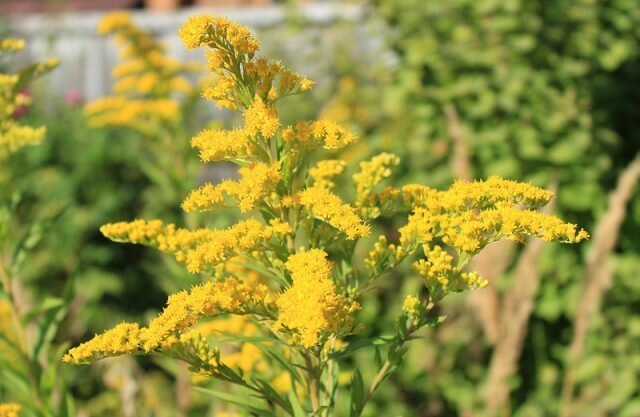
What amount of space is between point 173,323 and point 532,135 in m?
3.36

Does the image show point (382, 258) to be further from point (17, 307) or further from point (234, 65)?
point (17, 307)

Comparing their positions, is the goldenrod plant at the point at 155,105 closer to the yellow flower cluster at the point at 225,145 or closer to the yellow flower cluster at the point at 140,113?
the yellow flower cluster at the point at 140,113

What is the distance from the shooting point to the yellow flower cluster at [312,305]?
1618 mm

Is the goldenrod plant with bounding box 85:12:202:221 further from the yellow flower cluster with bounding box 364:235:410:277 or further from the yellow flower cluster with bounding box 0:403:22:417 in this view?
the yellow flower cluster with bounding box 364:235:410:277

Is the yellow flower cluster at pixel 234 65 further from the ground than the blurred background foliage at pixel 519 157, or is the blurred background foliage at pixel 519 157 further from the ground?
the yellow flower cluster at pixel 234 65

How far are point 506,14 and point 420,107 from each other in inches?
28.1

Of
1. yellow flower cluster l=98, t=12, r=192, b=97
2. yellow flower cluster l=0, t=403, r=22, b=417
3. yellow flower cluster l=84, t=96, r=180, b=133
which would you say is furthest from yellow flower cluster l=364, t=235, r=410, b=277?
yellow flower cluster l=98, t=12, r=192, b=97

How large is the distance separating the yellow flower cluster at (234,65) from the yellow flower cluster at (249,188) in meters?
0.15

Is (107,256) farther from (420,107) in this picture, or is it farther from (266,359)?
(266,359)

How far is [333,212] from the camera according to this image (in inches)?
71.6

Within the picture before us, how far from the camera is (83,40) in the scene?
1025 centimetres

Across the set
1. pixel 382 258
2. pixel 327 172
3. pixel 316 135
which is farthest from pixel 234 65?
pixel 382 258

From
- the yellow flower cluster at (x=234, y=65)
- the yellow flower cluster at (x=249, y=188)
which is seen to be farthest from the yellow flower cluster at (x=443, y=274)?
the yellow flower cluster at (x=234, y=65)

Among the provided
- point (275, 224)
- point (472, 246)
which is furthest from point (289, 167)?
point (472, 246)
